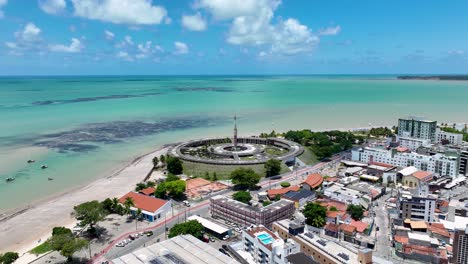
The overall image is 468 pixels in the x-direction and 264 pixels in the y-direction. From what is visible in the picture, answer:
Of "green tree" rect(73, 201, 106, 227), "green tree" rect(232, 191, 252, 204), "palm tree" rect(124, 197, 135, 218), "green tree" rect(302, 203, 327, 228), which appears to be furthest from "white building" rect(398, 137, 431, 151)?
"green tree" rect(73, 201, 106, 227)

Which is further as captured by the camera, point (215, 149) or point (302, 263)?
point (215, 149)

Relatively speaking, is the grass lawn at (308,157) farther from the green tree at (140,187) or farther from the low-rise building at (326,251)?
the low-rise building at (326,251)

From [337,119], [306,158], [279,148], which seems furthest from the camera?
[337,119]

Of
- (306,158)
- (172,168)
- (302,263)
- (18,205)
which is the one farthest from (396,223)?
(18,205)

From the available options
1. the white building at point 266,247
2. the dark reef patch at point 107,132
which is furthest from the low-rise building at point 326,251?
the dark reef patch at point 107,132

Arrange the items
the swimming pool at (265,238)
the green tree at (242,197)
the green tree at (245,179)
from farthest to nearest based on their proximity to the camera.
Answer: the green tree at (245,179)
the green tree at (242,197)
the swimming pool at (265,238)

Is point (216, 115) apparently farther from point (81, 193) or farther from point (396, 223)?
point (396, 223)
